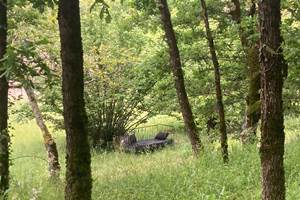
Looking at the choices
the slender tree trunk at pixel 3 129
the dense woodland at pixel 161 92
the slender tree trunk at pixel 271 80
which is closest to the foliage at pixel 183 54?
the dense woodland at pixel 161 92

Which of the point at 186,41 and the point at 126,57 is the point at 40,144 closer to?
the point at 126,57

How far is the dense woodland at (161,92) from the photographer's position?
6.94 metres

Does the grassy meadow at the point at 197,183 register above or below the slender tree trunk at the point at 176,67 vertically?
below

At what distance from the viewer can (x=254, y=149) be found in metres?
10.8

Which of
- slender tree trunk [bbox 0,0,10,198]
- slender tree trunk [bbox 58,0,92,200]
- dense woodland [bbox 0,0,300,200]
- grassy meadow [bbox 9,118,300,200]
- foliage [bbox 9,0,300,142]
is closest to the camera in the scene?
dense woodland [bbox 0,0,300,200]

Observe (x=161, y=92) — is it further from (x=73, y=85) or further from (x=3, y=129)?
(x=73, y=85)

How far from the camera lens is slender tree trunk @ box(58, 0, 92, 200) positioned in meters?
7.20

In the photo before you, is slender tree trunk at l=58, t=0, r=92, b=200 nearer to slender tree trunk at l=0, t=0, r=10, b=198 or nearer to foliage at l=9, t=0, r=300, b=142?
slender tree trunk at l=0, t=0, r=10, b=198

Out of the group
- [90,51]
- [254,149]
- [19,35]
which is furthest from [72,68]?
[90,51]

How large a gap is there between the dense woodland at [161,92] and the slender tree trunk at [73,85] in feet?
0.05

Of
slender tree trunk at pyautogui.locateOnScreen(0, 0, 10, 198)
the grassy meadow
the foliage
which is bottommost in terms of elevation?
the grassy meadow

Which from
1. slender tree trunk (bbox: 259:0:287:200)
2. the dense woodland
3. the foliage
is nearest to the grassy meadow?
the dense woodland

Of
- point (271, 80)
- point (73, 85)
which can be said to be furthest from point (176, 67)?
point (271, 80)

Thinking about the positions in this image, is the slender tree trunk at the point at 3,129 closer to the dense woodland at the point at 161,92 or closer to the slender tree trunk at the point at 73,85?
the dense woodland at the point at 161,92
